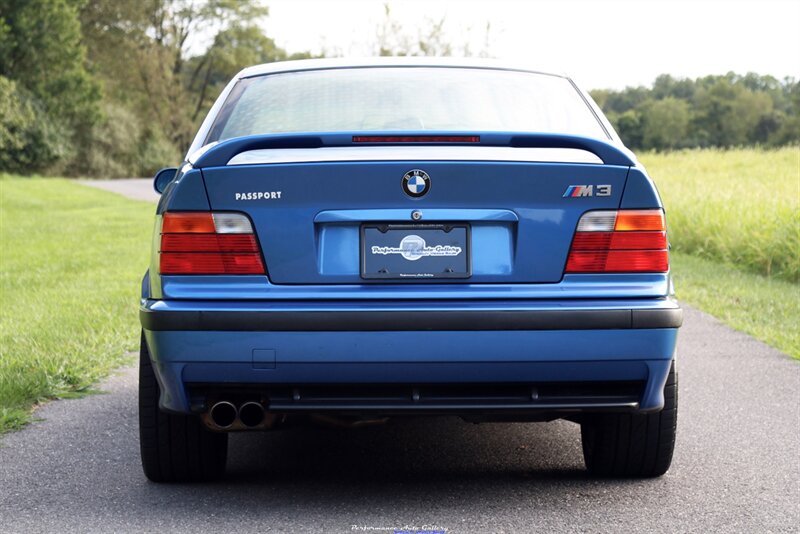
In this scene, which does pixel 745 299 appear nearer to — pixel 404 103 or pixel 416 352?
pixel 404 103

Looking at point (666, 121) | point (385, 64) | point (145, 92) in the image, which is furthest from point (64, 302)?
point (145, 92)

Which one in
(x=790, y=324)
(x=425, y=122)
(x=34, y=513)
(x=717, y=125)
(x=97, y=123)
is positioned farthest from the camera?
(x=717, y=125)

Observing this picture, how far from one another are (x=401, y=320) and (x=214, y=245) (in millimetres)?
626

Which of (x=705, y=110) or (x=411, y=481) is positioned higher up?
(x=411, y=481)

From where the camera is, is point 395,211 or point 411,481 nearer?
point 395,211

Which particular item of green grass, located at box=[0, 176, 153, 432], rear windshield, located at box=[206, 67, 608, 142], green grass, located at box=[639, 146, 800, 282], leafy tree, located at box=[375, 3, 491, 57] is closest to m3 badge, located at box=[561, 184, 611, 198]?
rear windshield, located at box=[206, 67, 608, 142]

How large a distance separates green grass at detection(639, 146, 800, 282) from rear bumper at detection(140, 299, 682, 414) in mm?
8525

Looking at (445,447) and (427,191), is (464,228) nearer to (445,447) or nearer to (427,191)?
(427,191)

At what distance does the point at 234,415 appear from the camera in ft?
11.6

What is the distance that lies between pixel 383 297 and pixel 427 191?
35cm

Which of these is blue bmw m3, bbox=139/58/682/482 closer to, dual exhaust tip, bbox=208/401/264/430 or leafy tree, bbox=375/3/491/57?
dual exhaust tip, bbox=208/401/264/430

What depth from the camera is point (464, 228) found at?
3400 mm

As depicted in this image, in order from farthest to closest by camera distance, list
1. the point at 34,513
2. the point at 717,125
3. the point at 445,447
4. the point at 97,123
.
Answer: the point at 717,125
the point at 97,123
the point at 445,447
the point at 34,513

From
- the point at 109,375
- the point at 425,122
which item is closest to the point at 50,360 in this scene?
the point at 109,375
